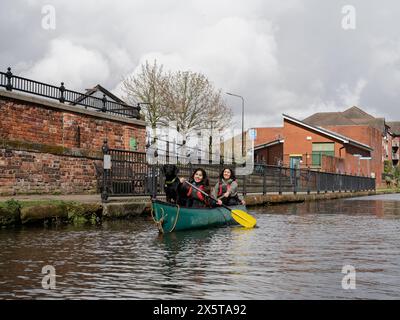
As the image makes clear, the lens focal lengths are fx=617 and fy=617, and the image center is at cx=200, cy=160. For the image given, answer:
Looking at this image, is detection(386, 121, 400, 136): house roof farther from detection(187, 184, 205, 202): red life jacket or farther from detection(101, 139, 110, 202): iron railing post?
detection(187, 184, 205, 202): red life jacket

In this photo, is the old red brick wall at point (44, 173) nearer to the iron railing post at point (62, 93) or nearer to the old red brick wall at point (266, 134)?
the iron railing post at point (62, 93)

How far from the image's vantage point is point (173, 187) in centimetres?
1307

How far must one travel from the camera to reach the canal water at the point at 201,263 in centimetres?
669

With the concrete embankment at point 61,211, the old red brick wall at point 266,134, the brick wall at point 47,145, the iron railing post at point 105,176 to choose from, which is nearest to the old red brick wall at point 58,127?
the brick wall at point 47,145

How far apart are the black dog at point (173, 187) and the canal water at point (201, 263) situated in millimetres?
774

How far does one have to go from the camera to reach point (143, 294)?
6.55 meters

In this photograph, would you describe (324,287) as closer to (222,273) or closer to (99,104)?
(222,273)

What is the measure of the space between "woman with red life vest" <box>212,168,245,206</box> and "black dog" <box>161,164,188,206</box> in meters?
2.04

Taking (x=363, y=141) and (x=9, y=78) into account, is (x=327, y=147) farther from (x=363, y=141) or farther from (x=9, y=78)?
(x=9, y=78)

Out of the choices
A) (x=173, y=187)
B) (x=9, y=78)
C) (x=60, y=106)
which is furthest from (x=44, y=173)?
(x=173, y=187)

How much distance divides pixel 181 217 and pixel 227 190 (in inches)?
120
